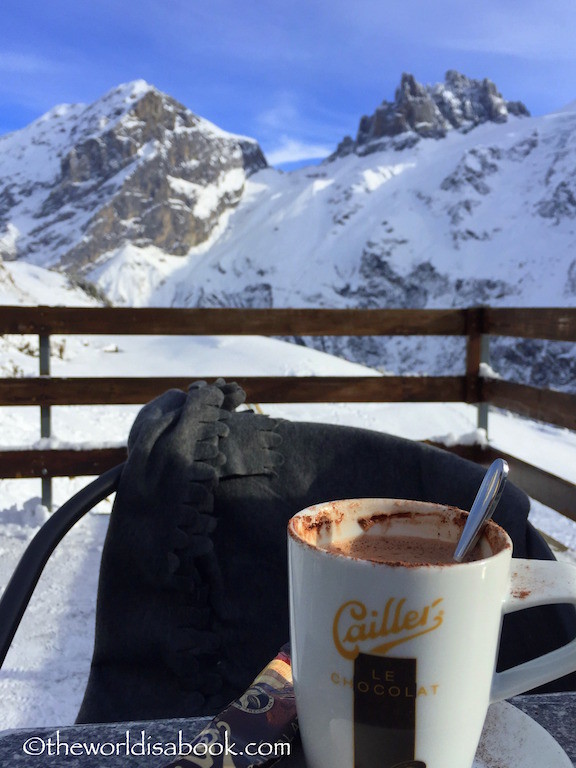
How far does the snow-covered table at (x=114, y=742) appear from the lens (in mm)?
411

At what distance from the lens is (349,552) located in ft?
1.29

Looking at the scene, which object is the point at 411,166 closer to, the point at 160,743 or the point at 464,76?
the point at 464,76

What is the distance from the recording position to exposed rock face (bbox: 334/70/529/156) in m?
82.4

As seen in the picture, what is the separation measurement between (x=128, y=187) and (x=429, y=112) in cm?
4167

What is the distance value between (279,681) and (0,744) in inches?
7.9

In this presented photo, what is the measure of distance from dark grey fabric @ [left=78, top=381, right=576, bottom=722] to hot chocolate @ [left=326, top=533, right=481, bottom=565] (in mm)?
374

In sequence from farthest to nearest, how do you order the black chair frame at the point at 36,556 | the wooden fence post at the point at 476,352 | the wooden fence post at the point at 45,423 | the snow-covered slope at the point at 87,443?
the wooden fence post at the point at 476,352 → the wooden fence post at the point at 45,423 → the snow-covered slope at the point at 87,443 → the black chair frame at the point at 36,556

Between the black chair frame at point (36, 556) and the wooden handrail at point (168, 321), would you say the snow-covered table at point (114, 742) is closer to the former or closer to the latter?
the black chair frame at point (36, 556)

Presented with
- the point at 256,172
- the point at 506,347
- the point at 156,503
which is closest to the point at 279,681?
the point at 156,503

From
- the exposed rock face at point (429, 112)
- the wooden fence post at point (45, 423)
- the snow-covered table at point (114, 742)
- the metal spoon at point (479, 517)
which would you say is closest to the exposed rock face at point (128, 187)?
the exposed rock face at point (429, 112)

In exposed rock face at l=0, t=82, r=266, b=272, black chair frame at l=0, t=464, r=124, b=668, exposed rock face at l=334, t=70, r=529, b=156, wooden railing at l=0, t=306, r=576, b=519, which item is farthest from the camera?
exposed rock face at l=334, t=70, r=529, b=156

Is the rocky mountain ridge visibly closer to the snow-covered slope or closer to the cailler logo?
the snow-covered slope

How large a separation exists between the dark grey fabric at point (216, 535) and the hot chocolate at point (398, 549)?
374 mm

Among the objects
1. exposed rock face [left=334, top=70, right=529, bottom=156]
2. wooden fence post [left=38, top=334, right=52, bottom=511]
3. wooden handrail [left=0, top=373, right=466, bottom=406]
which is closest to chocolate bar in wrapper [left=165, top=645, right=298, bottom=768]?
wooden handrail [left=0, top=373, right=466, bottom=406]
